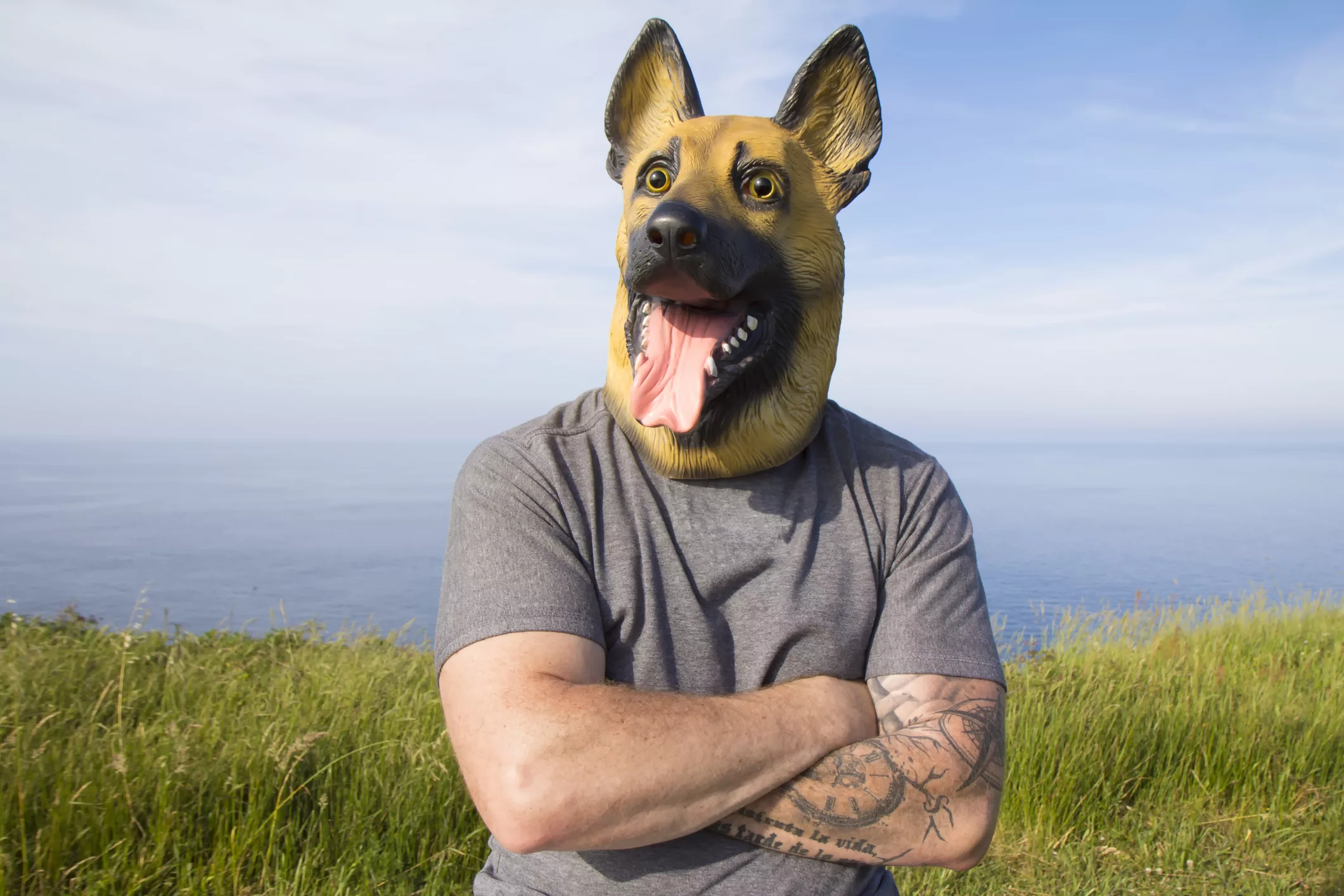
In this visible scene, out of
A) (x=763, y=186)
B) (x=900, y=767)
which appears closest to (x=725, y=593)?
(x=900, y=767)

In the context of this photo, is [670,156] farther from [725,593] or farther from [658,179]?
[725,593]

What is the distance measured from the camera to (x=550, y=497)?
5.45 ft

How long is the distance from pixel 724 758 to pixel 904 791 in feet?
1.08

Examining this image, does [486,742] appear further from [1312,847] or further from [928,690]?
[1312,847]

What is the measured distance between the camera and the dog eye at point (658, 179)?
183cm

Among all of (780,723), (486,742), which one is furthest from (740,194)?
(486,742)

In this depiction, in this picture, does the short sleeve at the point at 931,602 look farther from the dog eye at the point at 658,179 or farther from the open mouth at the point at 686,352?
the dog eye at the point at 658,179

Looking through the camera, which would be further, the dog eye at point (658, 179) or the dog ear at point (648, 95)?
the dog ear at point (648, 95)

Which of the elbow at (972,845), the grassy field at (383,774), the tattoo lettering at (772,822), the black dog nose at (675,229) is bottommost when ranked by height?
the grassy field at (383,774)

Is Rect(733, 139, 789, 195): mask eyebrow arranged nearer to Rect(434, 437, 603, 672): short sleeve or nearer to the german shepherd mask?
the german shepherd mask

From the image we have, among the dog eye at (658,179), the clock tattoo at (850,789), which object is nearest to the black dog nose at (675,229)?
the dog eye at (658,179)

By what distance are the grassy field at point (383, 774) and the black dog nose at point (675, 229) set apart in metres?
1.73

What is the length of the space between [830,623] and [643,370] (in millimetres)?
558

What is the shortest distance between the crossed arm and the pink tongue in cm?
42
